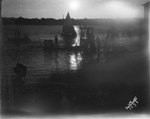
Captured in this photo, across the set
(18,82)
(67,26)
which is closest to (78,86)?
(18,82)

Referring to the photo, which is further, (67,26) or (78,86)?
(67,26)

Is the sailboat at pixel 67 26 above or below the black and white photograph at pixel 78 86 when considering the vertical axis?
above

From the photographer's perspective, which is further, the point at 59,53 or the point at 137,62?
the point at 59,53

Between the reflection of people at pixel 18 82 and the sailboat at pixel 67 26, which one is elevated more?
the sailboat at pixel 67 26

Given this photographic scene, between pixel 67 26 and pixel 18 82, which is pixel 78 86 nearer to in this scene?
pixel 18 82

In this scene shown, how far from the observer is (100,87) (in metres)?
2.82

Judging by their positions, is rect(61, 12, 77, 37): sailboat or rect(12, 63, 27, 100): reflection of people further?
rect(61, 12, 77, 37): sailboat

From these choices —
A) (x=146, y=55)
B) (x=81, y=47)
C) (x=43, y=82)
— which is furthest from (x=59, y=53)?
(x=146, y=55)

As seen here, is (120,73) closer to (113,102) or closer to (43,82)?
(113,102)

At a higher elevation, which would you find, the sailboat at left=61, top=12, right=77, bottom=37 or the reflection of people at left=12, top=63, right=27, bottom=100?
the sailboat at left=61, top=12, right=77, bottom=37

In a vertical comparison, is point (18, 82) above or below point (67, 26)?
below

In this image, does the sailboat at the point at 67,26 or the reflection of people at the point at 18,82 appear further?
the sailboat at the point at 67,26

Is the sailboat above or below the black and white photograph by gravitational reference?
above

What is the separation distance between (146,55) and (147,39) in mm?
204
